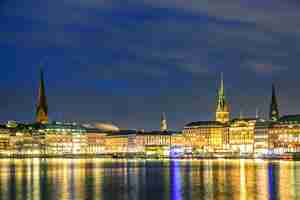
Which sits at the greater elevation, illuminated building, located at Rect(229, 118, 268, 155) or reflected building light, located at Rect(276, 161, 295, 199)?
illuminated building, located at Rect(229, 118, 268, 155)

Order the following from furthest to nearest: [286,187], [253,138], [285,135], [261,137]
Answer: [253,138], [261,137], [285,135], [286,187]

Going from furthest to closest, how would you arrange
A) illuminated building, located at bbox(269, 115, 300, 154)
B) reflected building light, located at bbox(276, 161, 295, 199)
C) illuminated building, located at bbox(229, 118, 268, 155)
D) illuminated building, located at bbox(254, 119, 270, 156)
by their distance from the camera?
illuminated building, located at bbox(229, 118, 268, 155) < illuminated building, located at bbox(254, 119, 270, 156) < illuminated building, located at bbox(269, 115, 300, 154) < reflected building light, located at bbox(276, 161, 295, 199)

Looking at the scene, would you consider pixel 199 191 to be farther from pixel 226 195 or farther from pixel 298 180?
pixel 298 180

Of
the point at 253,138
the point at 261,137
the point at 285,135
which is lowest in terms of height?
the point at 253,138

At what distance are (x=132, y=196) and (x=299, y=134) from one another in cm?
12588

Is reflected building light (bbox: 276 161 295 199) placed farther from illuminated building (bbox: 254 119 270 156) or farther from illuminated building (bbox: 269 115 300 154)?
A: illuminated building (bbox: 254 119 270 156)

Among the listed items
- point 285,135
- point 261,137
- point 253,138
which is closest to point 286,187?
point 285,135

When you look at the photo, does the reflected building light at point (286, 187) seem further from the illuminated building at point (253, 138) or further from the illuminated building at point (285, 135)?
the illuminated building at point (253, 138)

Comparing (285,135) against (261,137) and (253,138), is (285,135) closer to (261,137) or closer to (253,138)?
(261,137)

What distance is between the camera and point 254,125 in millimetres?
191250

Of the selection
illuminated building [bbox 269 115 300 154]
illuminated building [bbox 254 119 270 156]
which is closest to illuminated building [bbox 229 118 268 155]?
illuminated building [bbox 254 119 270 156]

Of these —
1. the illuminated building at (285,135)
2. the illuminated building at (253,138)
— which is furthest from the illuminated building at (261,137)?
the illuminated building at (285,135)

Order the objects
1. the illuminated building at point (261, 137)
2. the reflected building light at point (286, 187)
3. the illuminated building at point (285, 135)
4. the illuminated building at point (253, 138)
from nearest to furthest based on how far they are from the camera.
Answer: the reflected building light at point (286, 187), the illuminated building at point (285, 135), the illuminated building at point (261, 137), the illuminated building at point (253, 138)

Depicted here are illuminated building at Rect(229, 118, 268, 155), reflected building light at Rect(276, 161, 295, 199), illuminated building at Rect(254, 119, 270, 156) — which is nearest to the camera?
reflected building light at Rect(276, 161, 295, 199)
